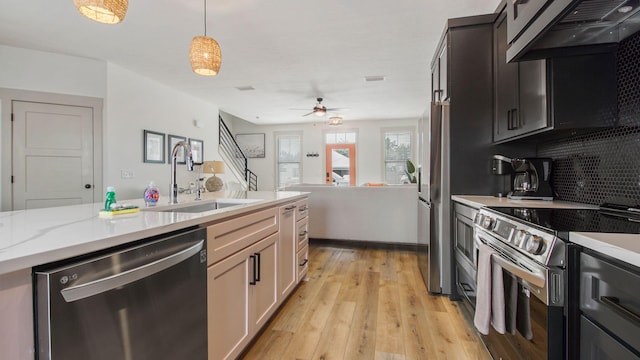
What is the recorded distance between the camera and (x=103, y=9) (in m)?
1.60

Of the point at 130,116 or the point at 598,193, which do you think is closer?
the point at 598,193

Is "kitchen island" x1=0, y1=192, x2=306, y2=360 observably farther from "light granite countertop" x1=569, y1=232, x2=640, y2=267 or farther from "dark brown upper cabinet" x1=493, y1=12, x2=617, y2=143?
"dark brown upper cabinet" x1=493, y1=12, x2=617, y2=143

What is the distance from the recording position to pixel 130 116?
4371 mm

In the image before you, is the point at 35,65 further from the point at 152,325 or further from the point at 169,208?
the point at 152,325

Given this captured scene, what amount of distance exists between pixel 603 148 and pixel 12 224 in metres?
2.81

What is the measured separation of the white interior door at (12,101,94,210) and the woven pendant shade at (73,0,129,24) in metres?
2.98

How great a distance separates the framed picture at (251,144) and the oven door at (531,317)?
8.33 metres

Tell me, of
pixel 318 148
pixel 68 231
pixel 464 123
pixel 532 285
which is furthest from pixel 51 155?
pixel 318 148

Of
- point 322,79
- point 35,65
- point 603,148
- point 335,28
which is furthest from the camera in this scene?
point 322,79

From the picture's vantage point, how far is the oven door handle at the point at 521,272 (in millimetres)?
1047

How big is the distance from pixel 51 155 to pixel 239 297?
400 cm

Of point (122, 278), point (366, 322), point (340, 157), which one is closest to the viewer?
point (122, 278)

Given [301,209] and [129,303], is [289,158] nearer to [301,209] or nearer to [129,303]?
[301,209]

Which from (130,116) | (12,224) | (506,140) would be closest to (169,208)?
(12,224)
